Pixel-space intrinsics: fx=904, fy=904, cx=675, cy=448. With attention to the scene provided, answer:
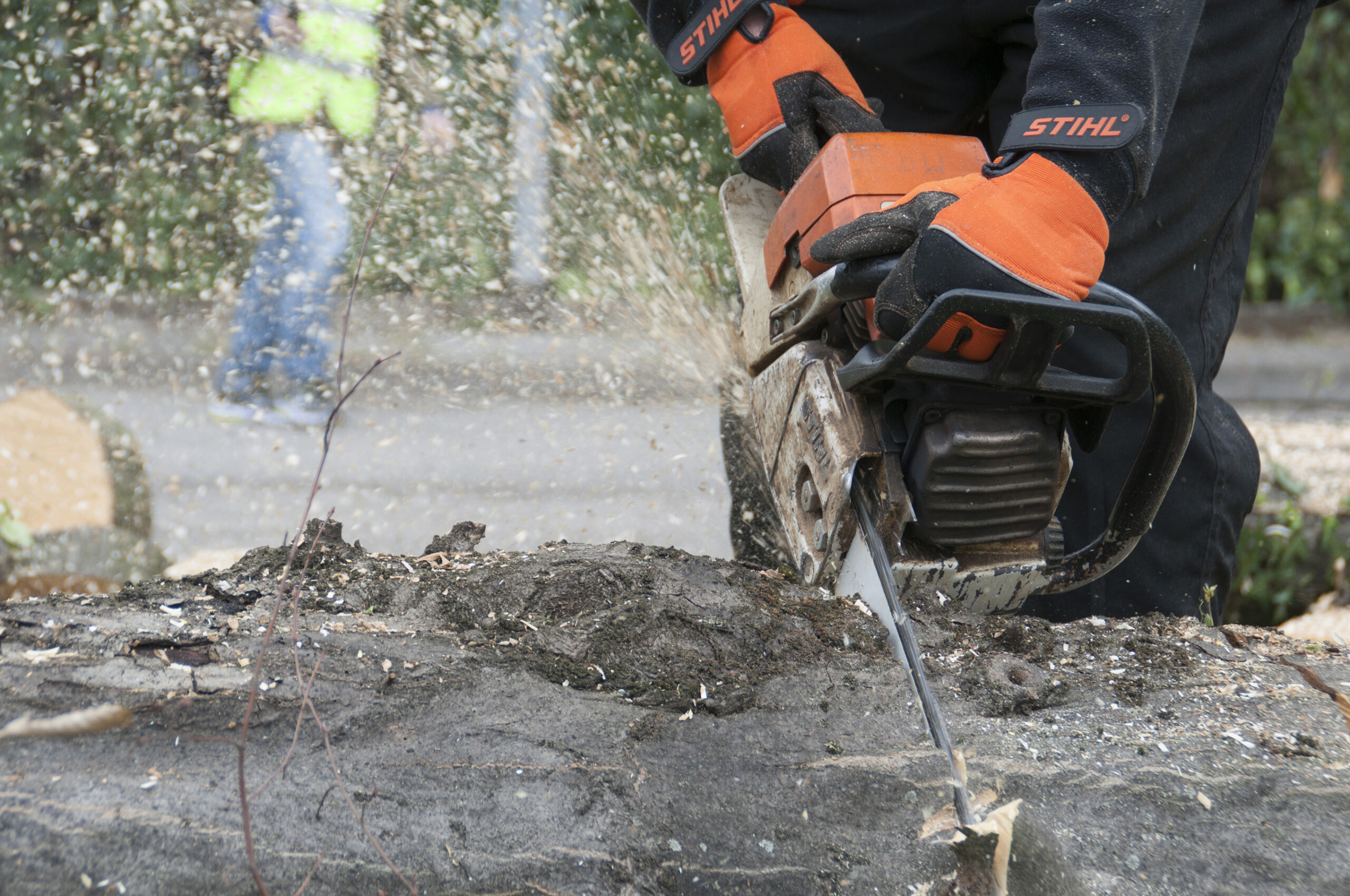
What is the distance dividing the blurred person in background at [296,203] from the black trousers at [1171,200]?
Result: 2.31 metres

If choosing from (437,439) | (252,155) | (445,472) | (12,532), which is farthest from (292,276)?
(12,532)

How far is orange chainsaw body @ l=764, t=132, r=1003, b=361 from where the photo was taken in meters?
1.73

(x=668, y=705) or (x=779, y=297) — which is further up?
(x=779, y=297)


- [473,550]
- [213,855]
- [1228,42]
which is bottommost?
[473,550]

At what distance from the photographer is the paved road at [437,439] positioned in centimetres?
345

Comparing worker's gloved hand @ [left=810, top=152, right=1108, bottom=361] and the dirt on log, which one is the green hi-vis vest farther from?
worker's gloved hand @ [left=810, top=152, right=1108, bottom=361]

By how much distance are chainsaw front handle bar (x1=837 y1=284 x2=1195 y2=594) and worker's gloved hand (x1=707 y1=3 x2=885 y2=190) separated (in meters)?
0.60

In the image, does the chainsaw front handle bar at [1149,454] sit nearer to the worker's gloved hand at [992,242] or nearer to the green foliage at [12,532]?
the worker's gloved hand at [992,242]

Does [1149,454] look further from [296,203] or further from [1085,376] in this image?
[296,203]

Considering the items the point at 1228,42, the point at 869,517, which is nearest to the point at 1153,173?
the point at 1228,42

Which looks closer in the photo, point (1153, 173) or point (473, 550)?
point (473, 550)

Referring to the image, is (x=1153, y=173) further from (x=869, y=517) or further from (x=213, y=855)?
(x=213, y=855)

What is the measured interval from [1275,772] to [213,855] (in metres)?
1.36

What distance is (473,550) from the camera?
185 centimetres
